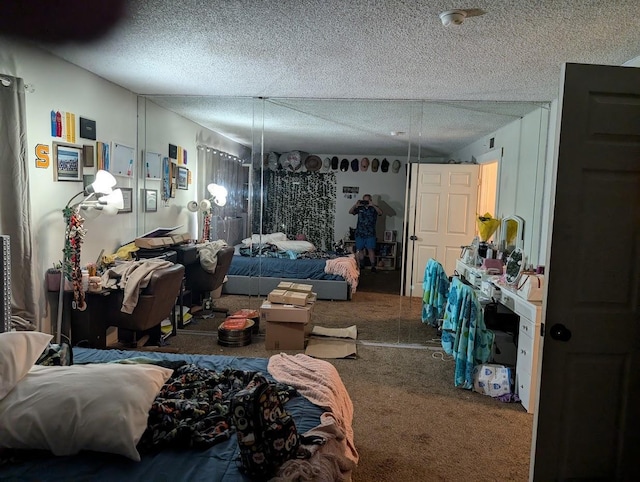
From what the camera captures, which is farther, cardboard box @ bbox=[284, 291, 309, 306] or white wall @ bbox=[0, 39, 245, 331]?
cardboard box @ bbox=[284, 291, 309, 306]

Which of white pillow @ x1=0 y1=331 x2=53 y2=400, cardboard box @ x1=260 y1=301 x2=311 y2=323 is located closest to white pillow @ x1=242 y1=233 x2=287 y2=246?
cardboard box @ x1=260 y1=301 x2=311 y2=323

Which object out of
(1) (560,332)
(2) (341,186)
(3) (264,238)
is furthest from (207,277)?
(1) (560,332)

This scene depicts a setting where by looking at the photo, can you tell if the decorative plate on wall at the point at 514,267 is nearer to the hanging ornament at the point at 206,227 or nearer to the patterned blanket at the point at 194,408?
the patterned blanket at the point at 194,408

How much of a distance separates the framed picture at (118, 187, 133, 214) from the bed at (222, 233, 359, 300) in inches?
44.6

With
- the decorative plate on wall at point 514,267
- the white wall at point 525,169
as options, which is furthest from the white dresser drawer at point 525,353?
the white wall at point 525,169

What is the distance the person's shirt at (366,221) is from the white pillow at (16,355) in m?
3.24

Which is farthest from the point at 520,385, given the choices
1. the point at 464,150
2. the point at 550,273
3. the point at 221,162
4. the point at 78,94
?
the point at 78,94

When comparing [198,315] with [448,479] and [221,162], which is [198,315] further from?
[448,479]

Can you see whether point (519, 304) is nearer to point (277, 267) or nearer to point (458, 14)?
point (458, 14)

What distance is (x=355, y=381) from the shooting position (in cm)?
360

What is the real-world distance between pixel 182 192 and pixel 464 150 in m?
3.10

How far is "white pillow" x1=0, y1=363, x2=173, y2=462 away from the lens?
1.53 meters

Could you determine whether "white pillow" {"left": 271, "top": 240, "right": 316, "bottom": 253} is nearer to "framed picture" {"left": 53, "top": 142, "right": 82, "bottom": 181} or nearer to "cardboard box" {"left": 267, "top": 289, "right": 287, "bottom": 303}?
"cardboard box" {"left": 267, "top": 289, "right": 287, "bottom": 303}

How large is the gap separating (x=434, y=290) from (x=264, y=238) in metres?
1.80
